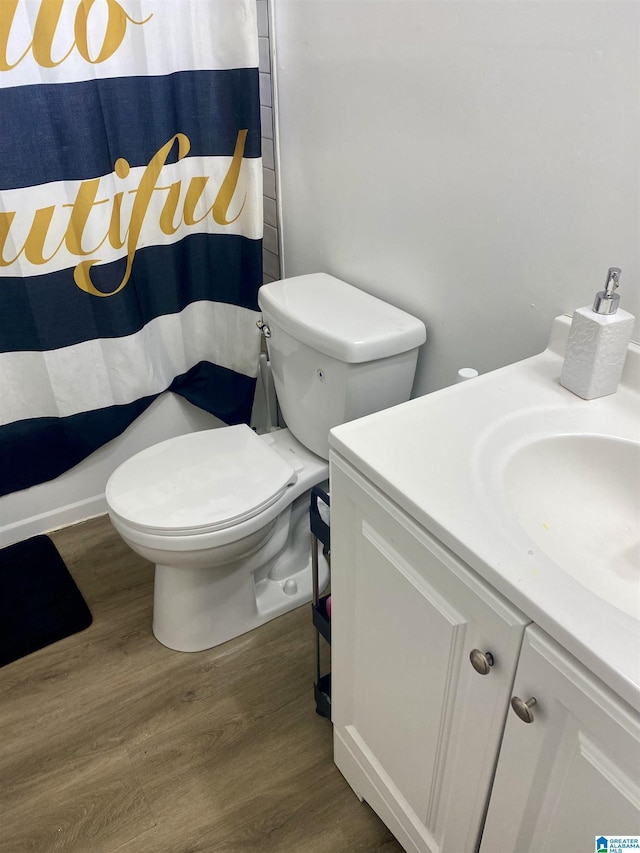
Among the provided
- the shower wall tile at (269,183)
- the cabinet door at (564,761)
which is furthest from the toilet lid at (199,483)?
the cabinet door at (564,761)

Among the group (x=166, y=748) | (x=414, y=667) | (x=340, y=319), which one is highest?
(x=340, y=319)

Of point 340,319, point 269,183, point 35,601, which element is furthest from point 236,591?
point 269,183

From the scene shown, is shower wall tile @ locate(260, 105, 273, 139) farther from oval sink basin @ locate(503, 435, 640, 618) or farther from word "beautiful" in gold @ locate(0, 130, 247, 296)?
oval sink basin @ locate(503, 435, 640, 618)

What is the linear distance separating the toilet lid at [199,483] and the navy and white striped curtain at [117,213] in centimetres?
38

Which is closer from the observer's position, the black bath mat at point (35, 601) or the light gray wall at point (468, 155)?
the light gray wall at point (468, 155)

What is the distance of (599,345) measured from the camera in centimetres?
99

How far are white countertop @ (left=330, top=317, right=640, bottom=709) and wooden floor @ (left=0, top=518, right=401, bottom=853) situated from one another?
79 cm

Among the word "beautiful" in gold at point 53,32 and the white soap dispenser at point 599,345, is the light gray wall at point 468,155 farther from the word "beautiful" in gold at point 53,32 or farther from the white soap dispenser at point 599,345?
the word "beautiful" in gold at point 53,32

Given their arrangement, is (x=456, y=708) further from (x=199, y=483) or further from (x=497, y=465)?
(x=199, y=483)

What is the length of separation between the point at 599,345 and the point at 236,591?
1030 millimetres

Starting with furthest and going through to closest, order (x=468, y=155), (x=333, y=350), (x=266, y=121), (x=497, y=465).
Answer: (x=266, y=121) < (x=333, y=350) < (x=468, y=155) < (x=497, y=465)

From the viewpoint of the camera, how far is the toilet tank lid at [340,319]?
1.37 meters

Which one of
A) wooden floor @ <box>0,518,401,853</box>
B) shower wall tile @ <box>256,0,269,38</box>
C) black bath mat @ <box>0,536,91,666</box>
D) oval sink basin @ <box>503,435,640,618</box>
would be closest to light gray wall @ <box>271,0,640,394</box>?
shower wall tile @ <box>256,0,269,38</box>

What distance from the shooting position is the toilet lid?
1.43 meters
